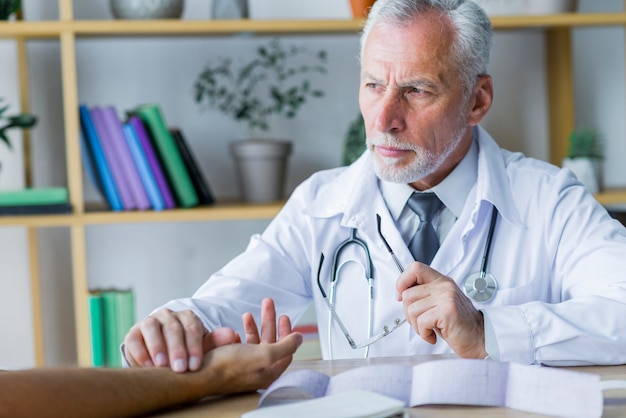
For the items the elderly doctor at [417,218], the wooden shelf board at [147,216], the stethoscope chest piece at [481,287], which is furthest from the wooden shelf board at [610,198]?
the stethoscope chest piece at [481,287]

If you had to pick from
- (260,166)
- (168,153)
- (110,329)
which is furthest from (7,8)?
(110,329)

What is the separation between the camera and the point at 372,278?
172cm

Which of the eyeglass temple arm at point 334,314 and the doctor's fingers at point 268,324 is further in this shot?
the eyeglass temple arm at point 334,314

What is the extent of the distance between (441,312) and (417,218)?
0.52 m

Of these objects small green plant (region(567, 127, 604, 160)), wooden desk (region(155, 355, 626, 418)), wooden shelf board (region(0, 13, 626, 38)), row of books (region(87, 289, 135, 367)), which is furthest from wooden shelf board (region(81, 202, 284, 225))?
wooden desk (region(155, 355, 626, 418))

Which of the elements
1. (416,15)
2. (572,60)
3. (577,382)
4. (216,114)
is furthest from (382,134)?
(572,60)

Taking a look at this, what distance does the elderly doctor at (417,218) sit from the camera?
165cm

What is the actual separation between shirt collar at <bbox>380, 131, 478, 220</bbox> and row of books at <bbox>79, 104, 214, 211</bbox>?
833mm

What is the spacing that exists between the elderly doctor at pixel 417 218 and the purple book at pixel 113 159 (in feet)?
2.42

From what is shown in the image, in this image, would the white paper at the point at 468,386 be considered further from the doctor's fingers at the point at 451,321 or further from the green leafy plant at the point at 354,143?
the green leafy plant at the point at 354,143

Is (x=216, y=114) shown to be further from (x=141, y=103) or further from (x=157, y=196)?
(x=157, y=196)

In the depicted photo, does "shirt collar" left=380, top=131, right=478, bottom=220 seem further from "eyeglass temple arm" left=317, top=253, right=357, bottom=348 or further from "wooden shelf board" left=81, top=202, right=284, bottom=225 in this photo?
"wooden shelf board" left=81, top=202, right=284, bottom=225

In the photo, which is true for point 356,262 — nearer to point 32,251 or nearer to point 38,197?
point 38,197

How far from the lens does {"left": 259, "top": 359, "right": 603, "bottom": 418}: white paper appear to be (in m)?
0.96
